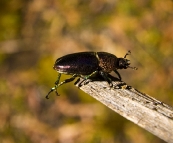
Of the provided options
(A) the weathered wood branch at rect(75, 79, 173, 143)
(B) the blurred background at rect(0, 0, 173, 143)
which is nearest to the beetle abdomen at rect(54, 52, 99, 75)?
(A) the weathered wood branch at rect(75, 79, 173, 143)

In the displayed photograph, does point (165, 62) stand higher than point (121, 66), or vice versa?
point (165, 62)

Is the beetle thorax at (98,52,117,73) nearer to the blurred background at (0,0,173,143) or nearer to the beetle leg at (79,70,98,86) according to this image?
the beetle leg at (79,70,98,86)

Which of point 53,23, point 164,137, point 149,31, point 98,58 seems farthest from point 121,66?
point 53,23

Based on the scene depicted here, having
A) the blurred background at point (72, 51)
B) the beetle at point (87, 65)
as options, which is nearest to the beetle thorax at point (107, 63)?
the beetle at point (87, 65)

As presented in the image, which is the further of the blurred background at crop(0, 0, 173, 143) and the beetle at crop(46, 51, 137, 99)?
the blurred background at crop(0, 0, 173, 143)

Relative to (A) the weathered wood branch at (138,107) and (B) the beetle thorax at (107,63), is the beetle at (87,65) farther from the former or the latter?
(A) the weathered wood branch at (138,107)

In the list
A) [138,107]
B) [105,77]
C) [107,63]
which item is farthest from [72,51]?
[138,107]

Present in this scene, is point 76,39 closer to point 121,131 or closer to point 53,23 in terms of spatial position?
point 53,23
